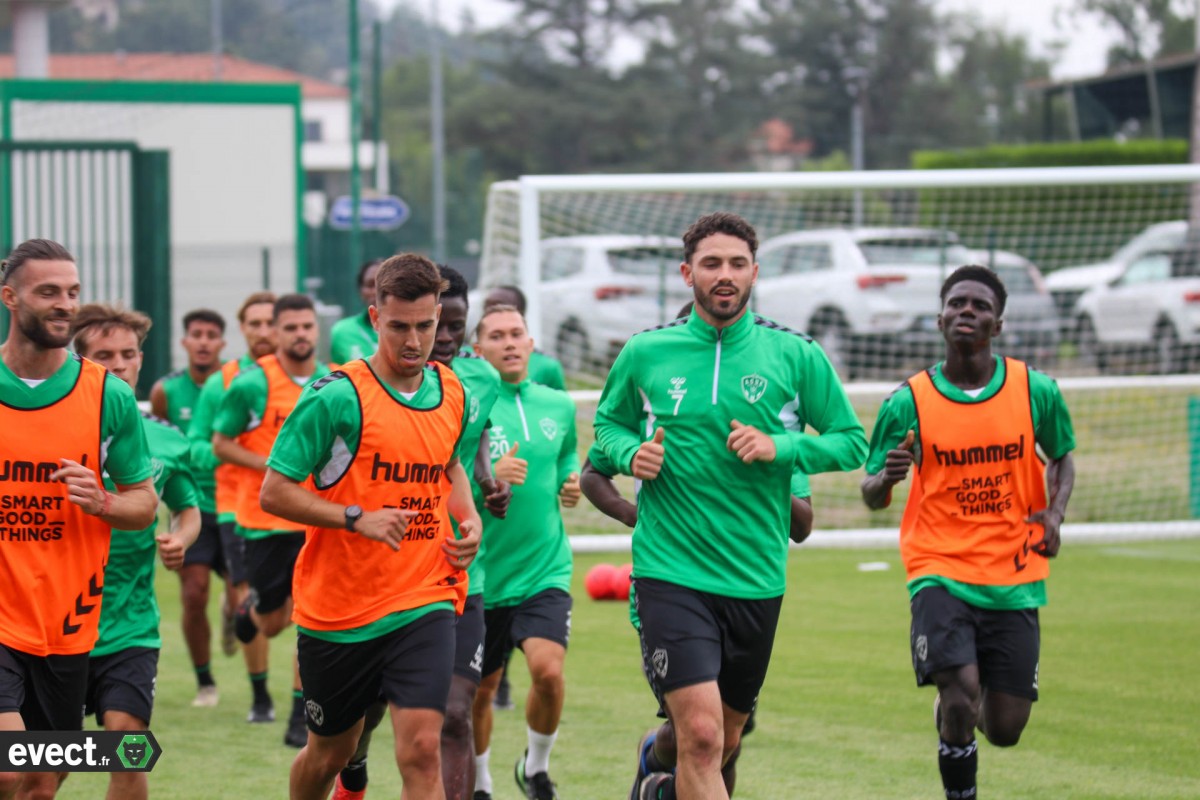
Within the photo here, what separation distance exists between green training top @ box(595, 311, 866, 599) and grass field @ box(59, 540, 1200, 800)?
2.02 m

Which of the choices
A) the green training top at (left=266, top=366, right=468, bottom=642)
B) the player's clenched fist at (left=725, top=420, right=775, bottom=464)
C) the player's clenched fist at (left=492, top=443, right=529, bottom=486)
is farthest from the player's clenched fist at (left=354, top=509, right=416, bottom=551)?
the player's clenched fist at (left=492, top=443, right=529, bottom=486)

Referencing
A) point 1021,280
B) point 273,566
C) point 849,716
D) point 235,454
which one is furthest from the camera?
point 1021,280

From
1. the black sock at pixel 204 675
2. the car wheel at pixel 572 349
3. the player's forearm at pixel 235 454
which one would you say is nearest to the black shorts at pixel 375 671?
the player's forearm at pixel 235 454

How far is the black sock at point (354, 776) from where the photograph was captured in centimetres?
598

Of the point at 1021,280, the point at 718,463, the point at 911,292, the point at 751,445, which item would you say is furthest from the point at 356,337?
the point at 1021,280

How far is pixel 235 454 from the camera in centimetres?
876

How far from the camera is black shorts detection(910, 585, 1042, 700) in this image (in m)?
6.63

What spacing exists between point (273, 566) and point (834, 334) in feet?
36.5

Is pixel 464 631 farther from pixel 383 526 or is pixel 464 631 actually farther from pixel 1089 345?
pixel 1089 345

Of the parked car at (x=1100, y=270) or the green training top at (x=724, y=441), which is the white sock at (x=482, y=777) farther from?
the parked car at (x=1100, y=270)

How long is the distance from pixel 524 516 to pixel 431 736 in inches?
78.1

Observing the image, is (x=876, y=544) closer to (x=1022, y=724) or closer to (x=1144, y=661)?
(x=1144, y=661)

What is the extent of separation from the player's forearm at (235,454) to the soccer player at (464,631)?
2047 millimetres

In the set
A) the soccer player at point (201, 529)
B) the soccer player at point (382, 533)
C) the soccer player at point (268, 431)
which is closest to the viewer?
the soccer player at point (382, 533)
